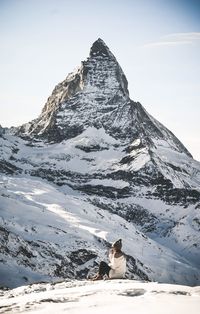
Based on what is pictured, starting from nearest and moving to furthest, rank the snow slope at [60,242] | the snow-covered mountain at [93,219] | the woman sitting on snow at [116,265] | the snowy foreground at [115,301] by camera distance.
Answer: the snowy foreground at [115,301] → the woman sitting on snow at [116,265] → the snow slope at [60,242] → the snow-covered mountain at [93,219]

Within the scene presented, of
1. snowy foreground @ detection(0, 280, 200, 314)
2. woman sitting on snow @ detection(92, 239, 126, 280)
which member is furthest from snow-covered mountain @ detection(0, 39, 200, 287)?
snowy foreground @ detection(0, 280, 200, 314)

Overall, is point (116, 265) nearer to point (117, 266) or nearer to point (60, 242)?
point (117, 266)

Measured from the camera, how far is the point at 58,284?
609 inches

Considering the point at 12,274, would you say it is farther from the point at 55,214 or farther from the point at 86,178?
the point at 86,178

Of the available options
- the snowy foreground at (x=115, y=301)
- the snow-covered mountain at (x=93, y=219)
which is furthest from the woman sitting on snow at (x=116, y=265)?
the snow-covered mountain at (x=93, y=219)

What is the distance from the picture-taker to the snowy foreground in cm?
926

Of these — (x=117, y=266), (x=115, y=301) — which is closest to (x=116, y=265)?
(x=117, y=266)

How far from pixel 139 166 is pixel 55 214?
112 metres

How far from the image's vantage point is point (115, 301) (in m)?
Answer: 10.3

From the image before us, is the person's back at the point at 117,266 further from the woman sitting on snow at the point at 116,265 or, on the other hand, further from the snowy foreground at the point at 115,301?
the snowy foreground at the point at 115,301

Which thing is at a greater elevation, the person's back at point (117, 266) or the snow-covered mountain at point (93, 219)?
the person's back at point (117, 266)

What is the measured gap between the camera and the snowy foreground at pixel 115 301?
30.4ft

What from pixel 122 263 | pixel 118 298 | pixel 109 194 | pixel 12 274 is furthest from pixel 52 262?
pixel 109 194

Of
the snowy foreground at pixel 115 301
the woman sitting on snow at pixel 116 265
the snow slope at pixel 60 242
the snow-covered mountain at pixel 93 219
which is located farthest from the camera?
the snow-covered mountain at pixel 93 219
